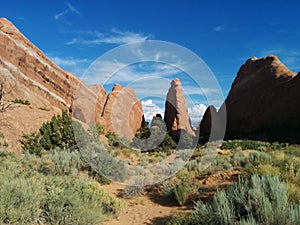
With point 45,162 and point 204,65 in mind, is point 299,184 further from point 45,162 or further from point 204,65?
point 45,162

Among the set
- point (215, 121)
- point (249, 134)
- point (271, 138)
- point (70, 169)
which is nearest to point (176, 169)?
point (70, 169)

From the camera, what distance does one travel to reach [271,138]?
1228 inches

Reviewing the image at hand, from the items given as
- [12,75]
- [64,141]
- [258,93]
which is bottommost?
[64,141]

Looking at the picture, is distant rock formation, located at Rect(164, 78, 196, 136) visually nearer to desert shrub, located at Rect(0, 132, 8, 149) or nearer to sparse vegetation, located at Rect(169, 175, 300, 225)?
desert shrub, located at Rect(0, 132, 8, 149)

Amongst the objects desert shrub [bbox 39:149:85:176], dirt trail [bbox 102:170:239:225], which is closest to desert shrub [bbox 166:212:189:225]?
dirt trail [bbox 102:170:239:225]

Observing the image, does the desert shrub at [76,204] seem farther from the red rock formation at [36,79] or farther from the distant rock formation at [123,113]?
the red rock formation at [36,79]

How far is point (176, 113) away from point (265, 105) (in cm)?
1348

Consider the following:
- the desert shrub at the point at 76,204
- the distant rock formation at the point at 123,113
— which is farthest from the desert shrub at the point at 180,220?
the distant rock formation at the point at 123,113

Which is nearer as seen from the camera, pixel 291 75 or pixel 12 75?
pixel 291 75

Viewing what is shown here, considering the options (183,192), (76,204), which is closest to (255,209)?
(183,192)

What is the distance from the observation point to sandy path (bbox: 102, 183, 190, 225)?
19.4 feet

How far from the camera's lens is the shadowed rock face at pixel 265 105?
3244cm

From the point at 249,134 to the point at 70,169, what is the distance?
31395 millimetres

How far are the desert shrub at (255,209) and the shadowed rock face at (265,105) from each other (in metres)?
27.0
